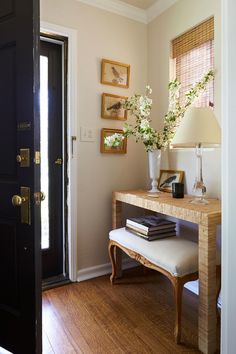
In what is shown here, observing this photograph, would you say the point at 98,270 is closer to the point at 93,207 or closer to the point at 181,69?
the point at 93,207

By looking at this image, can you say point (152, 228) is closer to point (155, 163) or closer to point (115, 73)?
point (155, 163)

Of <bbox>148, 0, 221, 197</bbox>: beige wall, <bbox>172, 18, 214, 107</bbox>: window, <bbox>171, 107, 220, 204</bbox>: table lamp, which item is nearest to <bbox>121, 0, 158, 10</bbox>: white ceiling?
<bbox>148, 0, 221, 197</bbox>: beige wall

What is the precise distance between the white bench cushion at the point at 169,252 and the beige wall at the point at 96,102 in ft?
1.47

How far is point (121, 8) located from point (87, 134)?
1.22 metres

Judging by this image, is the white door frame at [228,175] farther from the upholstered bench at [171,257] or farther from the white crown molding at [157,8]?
the white crown molding at [157,8]

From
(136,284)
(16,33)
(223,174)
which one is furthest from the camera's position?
(136,284)

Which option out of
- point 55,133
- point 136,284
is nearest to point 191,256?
point 136,284

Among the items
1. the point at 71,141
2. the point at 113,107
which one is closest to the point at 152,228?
the point at 71,141

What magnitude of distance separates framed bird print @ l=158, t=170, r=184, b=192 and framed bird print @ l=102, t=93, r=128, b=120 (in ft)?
2.14

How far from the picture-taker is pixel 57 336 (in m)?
1.53

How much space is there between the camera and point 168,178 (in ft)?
7.46

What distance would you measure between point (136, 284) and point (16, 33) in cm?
197

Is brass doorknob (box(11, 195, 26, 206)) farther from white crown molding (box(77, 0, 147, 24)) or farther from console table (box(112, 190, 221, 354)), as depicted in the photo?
white crown molding (box(77, 0, 147, 24))

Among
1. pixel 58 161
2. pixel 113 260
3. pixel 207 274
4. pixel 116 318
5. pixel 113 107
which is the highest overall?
pixel 113 107
